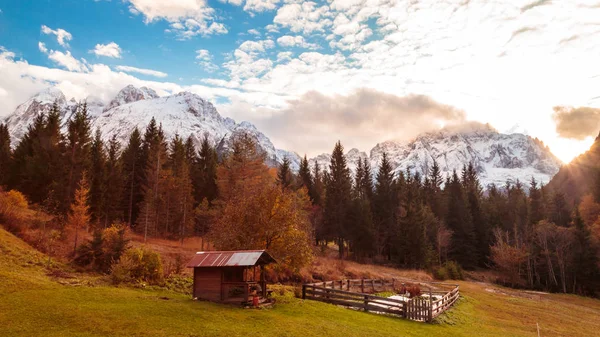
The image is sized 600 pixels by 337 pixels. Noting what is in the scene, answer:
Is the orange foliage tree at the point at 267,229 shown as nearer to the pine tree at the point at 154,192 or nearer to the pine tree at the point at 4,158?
the pine tree at the point at 154,192

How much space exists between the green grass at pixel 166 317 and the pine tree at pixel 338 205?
38822 millimetres

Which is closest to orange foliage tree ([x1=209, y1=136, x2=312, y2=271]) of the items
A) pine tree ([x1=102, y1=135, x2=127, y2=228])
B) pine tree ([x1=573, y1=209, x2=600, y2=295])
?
pine tree ([x1=102, y1=135, x2=127, y2=228])

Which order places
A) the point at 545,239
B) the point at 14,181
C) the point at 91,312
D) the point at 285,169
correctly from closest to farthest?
the point at 91,312 < the point at 14,181 < the point at 545,239 < the point at 285,169

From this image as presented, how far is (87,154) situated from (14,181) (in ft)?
38.6

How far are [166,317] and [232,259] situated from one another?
19.7 feet

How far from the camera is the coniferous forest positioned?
32188 mm

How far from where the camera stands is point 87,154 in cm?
4688

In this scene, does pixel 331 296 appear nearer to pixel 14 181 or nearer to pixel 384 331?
pixel 384 331

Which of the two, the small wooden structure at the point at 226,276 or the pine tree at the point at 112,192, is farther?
the pine tree at the point at 112,192

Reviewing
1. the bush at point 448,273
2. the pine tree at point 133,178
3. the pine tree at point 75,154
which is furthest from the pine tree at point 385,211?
the pine tree at point 75,154

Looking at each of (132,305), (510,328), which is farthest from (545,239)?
(132,305)

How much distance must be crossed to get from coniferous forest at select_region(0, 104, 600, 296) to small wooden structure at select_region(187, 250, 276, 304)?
185 inches

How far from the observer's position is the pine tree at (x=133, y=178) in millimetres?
56991

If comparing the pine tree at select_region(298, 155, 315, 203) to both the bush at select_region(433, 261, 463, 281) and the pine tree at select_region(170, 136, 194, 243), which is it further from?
the bush at select_region(433, 261, 463, 281)
